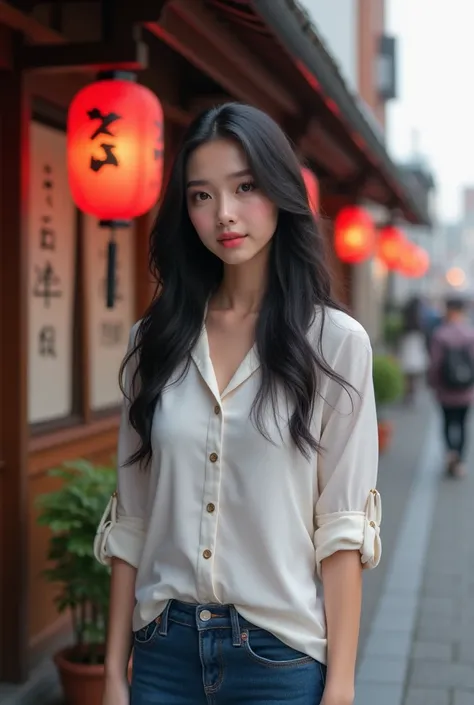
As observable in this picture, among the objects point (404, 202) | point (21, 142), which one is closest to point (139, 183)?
point (21, 142)

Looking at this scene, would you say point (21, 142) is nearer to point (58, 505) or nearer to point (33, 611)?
point (58, 505)

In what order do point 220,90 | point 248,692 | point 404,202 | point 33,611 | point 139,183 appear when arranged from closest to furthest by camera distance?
point 248,692 → point 139,183 → point 33,611 → point 220,90 → point 404,202

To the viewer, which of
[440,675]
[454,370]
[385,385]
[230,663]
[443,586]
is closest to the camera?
[230,663]

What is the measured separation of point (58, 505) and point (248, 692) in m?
2.40

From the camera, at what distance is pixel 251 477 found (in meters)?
2.06

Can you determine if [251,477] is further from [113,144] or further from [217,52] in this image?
[217,52]

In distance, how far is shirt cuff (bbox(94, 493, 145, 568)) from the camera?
2.25m

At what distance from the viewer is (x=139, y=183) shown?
426 centimetres

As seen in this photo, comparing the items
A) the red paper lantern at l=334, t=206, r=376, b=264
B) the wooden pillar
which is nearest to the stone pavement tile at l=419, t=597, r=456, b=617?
the wooden pillar

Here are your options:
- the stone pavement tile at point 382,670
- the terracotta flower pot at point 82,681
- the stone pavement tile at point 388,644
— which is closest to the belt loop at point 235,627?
the terracotta flower pot at point 82,681

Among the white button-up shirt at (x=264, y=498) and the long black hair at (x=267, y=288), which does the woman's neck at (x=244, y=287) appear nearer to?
the long black hair at (x=267, y=288)

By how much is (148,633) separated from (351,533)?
0.50 m

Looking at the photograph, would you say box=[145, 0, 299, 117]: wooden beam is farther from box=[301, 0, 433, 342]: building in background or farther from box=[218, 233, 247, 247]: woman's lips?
box=[301, 0, 433, 342]: building in background

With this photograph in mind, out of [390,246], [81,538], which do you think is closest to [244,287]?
[81,538]
